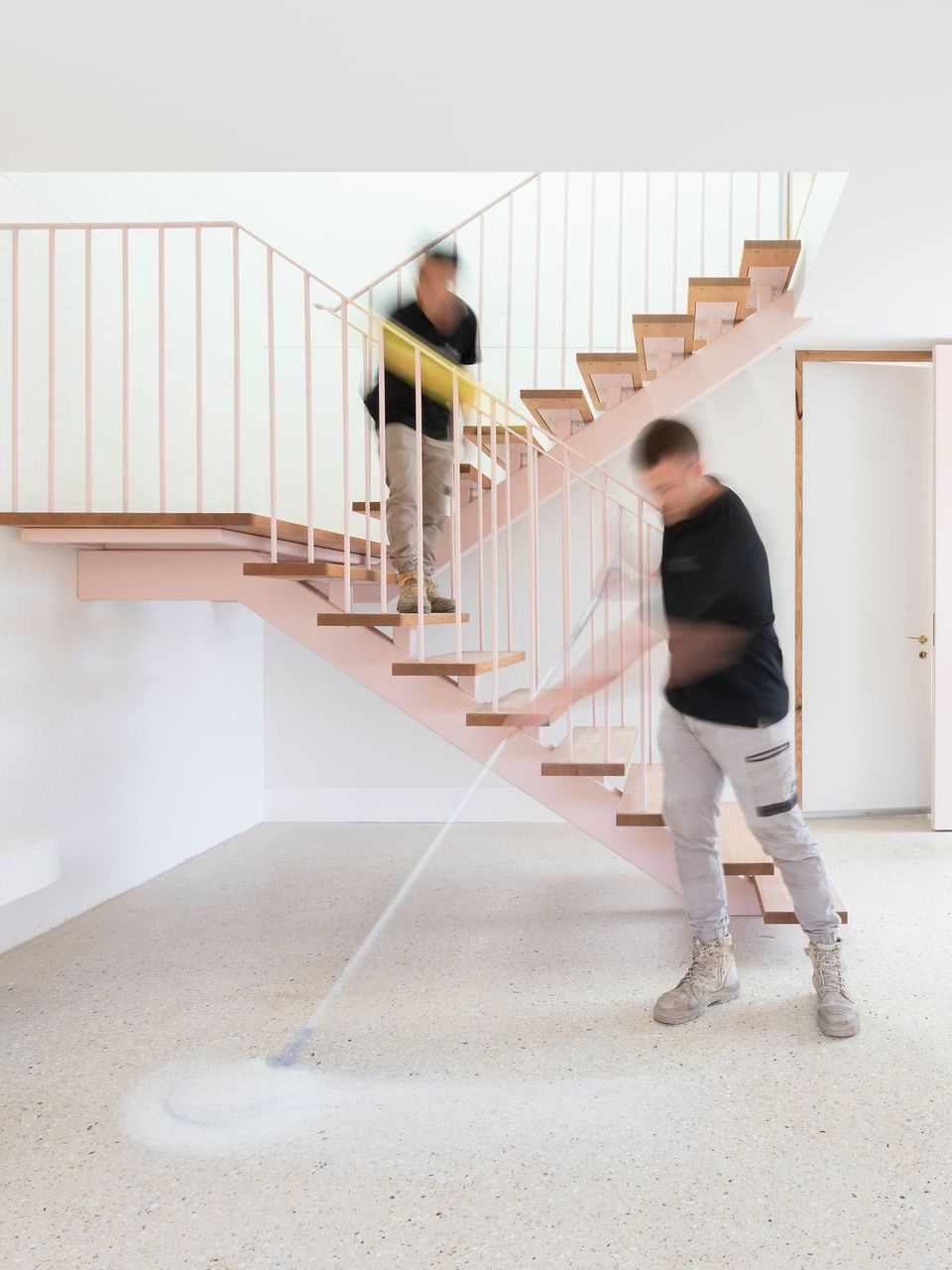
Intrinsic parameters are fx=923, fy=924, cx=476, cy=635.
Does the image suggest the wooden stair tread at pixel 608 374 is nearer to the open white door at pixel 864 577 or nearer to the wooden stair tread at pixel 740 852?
the open white door at pixel 864 577

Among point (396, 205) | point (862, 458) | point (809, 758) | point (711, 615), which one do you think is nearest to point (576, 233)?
point (396, 205)

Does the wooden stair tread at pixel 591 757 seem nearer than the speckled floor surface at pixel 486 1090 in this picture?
No

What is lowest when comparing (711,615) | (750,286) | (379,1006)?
(379,1006)

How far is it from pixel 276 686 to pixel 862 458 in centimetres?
317

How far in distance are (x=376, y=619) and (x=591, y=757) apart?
2.71 ft

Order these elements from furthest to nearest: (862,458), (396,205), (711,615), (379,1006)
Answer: (396,205)
(862,458)
(379,1006)
(711,615)

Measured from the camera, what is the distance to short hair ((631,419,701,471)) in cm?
215

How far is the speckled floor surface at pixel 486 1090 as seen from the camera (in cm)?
152

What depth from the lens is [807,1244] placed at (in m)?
1.49

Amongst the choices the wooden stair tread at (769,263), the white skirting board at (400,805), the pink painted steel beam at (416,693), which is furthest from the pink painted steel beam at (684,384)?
the white skirting board at (400,805)

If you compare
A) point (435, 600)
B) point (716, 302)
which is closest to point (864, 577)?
point (716, 302)

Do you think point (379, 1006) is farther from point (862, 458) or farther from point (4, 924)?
point (862, 458)

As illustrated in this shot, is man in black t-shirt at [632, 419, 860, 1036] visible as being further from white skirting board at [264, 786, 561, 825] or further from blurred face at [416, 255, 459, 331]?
white skirting board at [264, 786, 561, 825]

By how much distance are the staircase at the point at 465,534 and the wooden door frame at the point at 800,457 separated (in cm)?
73
